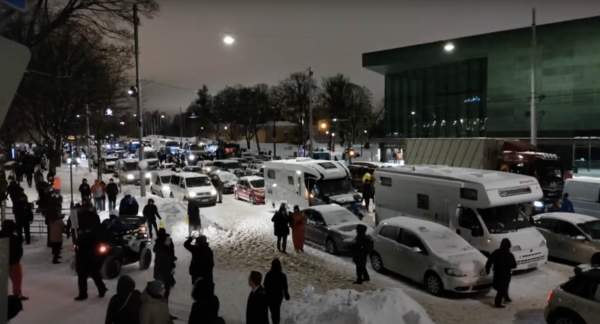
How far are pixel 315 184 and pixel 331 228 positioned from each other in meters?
5.66

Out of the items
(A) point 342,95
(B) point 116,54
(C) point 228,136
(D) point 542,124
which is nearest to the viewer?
(B) point 116,54

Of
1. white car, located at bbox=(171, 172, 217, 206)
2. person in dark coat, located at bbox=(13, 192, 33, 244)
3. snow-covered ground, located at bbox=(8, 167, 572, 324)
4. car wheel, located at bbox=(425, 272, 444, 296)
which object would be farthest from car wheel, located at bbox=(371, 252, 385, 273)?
white car, located at bbox=(171, 172, 217, 206)

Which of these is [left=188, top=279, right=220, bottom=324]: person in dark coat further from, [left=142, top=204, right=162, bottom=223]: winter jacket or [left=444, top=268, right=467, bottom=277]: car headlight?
[left=142, top=204, right=162, bottom=223]: winter jacket

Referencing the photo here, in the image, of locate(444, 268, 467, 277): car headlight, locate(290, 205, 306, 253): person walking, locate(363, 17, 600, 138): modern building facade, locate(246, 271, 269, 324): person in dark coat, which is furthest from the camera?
locate(363, 17, 600, 138): modern building facade

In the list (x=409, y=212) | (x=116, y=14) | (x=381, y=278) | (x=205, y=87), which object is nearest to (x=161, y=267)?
(x=381, y=278)

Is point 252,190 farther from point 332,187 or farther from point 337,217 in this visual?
point 337,217

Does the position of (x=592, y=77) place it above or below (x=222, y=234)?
above

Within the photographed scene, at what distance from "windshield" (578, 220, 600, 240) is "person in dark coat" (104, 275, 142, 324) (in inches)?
491

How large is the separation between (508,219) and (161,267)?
966cm

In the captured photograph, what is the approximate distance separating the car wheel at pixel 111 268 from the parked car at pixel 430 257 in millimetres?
6829

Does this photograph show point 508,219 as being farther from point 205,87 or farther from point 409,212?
point 205,87

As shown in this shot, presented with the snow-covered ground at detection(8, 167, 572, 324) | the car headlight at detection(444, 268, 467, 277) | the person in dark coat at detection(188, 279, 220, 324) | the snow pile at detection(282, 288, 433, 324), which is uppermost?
the person in dark coat at detection(188, 279, 220, 324)

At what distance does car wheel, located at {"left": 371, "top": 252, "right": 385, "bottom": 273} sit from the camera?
1305 centimetres

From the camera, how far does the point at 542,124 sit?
4966 centimetres
